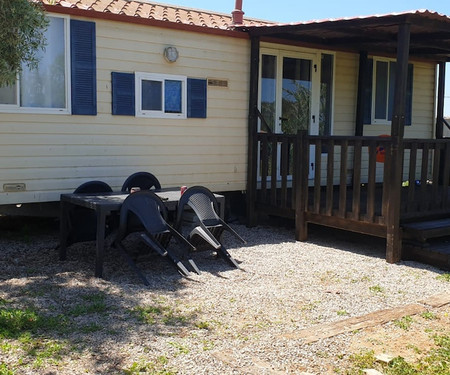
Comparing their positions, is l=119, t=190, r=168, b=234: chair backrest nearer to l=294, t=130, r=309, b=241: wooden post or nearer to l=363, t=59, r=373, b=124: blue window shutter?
l=294, t=130, r=309, b=241: wooden post

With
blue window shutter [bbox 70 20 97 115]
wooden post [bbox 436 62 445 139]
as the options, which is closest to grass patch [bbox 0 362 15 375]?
blue window shutter [bbox 70 20 97 115]

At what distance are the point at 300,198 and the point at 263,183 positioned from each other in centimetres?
87

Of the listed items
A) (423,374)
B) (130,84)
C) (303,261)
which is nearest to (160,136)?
(130,84)

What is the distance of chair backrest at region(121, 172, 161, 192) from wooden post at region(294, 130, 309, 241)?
1.70m

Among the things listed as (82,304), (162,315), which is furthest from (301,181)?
(82,304)

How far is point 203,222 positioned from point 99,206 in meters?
1.06

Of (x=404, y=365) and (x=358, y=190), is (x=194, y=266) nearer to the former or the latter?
(x=358, y=190)

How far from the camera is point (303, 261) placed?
609 cm

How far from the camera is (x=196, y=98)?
7500mm

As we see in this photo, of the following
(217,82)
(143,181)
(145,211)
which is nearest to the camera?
(145,211)

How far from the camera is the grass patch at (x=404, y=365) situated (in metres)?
3.32

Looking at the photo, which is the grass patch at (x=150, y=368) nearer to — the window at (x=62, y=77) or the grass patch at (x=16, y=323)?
the grass patch at (x=16, y=323)

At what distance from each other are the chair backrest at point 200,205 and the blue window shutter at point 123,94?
171 cm

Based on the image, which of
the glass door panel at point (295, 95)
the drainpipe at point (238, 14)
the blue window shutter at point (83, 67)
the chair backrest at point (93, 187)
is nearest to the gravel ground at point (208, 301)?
the chair backrest at point (93, 187)
